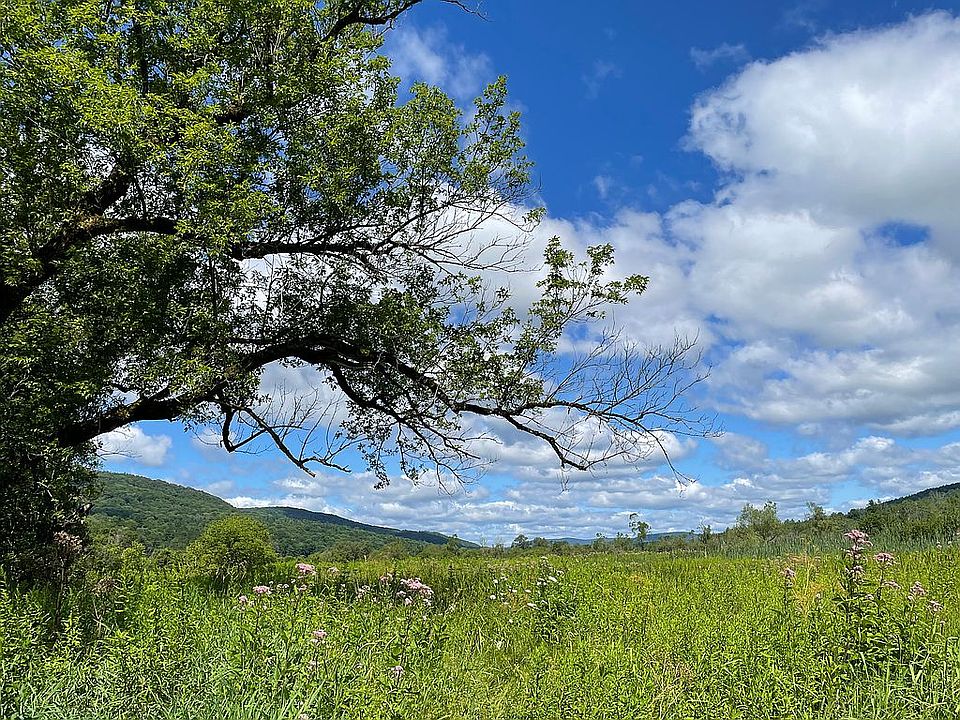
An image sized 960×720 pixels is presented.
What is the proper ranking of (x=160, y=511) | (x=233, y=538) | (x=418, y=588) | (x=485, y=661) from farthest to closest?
1. (x=160, y=511)
2. (x=233, y=538)
3. (x=418, y=588)
4. (x=485, y=661)

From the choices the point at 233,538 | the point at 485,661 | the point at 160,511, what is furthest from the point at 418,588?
the point at 160,511

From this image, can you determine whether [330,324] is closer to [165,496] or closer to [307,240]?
[307,240]

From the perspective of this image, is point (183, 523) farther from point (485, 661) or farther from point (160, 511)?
point (485, 661)

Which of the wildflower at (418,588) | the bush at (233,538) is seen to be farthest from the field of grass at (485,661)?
the bush at (233,538)

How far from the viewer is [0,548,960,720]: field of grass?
523 cm

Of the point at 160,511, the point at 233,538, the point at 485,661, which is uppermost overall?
the point at 160,511

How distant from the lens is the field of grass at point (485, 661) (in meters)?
5.23

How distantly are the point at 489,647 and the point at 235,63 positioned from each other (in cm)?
936

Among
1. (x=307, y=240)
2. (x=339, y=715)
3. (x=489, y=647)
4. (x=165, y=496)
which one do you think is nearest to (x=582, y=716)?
(x=339, y=715)

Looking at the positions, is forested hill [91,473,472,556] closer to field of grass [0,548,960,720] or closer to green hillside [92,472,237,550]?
green hillside [92,472,237,550]

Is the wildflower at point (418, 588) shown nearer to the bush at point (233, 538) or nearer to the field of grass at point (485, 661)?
the field of grass at point (485, 661)

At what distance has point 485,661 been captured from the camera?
23.2ft

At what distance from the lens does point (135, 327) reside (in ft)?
33.6

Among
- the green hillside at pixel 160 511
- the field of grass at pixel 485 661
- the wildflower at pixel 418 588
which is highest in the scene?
the green hillside at pixel 160 511
